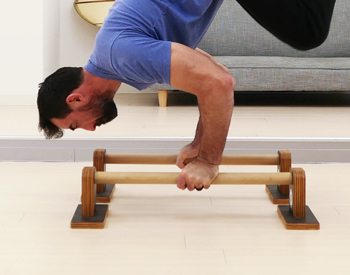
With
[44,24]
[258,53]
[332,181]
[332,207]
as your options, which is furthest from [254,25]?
[332,207]

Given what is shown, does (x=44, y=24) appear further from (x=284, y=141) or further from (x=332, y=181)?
(x=332, y=181)

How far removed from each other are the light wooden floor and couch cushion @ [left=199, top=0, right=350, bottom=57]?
6.71ft

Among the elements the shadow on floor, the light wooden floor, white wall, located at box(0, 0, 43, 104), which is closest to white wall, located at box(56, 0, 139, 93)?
white wall, located at box(0, 0, 43, 104)

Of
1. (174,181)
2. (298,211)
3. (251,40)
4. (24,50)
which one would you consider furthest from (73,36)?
(298,211)

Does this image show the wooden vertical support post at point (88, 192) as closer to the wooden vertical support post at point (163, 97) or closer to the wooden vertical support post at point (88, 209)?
the wooden vertical support post at point (88, 209)

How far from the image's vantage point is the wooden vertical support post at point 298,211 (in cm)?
214

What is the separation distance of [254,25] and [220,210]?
2634mm

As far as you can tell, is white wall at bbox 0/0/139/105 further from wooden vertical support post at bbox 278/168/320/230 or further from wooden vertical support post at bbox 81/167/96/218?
wooden vertical support post at bbox 278/168/320/230

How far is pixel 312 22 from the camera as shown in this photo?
6.73 ft

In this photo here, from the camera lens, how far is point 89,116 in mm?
2207

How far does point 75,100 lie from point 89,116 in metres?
0.09

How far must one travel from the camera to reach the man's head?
2156 millimetres

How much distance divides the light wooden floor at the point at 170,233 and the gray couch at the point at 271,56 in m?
1.56

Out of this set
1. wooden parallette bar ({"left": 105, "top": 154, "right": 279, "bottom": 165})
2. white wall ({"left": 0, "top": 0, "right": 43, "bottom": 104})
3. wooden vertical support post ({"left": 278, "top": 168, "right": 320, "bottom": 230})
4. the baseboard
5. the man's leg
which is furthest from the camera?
white wall ({"left": 0, "top": 0, "right": 43, "bottom": 104})
